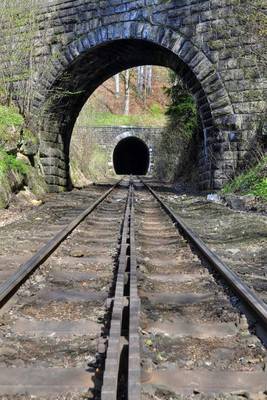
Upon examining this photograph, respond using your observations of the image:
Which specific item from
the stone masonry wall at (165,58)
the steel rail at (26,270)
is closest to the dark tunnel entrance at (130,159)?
the stone masonry wall at (165,58)

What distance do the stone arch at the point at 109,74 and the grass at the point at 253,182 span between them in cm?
143

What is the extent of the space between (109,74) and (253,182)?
8.50m

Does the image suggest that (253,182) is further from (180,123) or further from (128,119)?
(128,119)

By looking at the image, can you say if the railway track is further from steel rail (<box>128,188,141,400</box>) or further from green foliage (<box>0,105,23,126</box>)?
green foliage (<box>0,105,23,126</box>)

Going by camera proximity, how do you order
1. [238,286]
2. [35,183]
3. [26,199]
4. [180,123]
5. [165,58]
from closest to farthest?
1. [238,286]
2. [26,199]
3. [35,183]
4. [165,58]
5. [180,123]

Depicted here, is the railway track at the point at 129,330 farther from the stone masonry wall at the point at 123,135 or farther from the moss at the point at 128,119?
the moss at the point at 128,119

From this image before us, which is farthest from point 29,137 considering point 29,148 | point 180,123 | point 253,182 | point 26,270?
point 26,270

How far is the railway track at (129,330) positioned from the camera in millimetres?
2287

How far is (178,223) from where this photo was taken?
7824mm

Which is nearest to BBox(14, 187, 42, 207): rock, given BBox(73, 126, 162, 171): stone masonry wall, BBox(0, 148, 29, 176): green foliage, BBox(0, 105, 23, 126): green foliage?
BBox(0, 148, 29, 176): green foliage

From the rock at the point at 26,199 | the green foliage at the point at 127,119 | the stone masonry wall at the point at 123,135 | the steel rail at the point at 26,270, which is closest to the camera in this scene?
the steel rail at the point at 26,270

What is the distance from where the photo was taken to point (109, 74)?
17.6 metres

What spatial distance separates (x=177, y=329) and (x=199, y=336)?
17cm

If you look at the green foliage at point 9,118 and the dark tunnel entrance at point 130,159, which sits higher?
the green foliage at point 9,118
